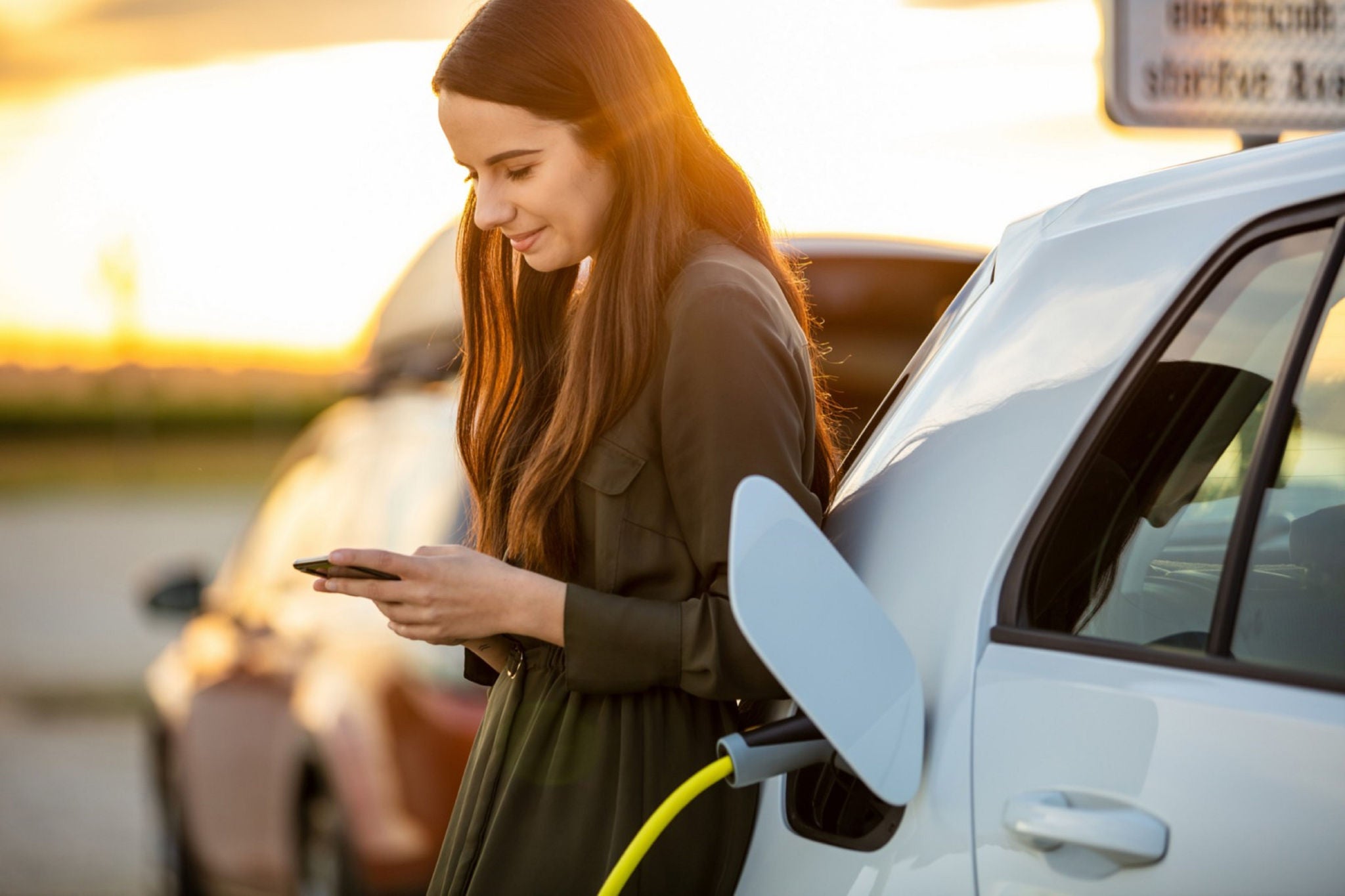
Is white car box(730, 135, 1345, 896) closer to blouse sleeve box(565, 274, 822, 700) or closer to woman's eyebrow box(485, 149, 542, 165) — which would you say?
blouse sleeve box(565, 274, 822, 700)

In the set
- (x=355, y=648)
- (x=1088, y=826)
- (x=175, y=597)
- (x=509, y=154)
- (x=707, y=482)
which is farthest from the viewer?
(x=175, y=597)

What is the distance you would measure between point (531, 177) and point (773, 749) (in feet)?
2.66

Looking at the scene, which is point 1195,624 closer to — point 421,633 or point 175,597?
point 421,633

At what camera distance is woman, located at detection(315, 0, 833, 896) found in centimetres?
178

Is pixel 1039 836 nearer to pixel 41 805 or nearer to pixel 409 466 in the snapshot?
pixel 409 466

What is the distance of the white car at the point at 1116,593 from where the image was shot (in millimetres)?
1371

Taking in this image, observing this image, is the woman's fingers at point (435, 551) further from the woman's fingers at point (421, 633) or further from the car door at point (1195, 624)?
the car door at point (1195, 624)

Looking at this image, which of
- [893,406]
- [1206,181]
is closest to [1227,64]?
[893,406]

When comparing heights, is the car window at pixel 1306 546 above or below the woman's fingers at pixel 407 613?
above

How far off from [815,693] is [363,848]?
2881mm

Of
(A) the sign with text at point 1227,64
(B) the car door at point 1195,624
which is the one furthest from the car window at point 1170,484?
(A) the sign with text at point 1227,64

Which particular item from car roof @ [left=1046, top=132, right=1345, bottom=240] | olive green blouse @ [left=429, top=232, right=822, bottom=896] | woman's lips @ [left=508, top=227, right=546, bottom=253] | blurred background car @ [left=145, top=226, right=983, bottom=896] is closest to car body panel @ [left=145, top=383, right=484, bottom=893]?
blurred background car @ [left=145, top=226, right=983, bottom=896]

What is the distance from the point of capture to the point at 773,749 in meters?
1.62

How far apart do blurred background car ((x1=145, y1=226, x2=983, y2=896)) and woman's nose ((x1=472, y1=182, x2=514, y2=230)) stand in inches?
54.8
